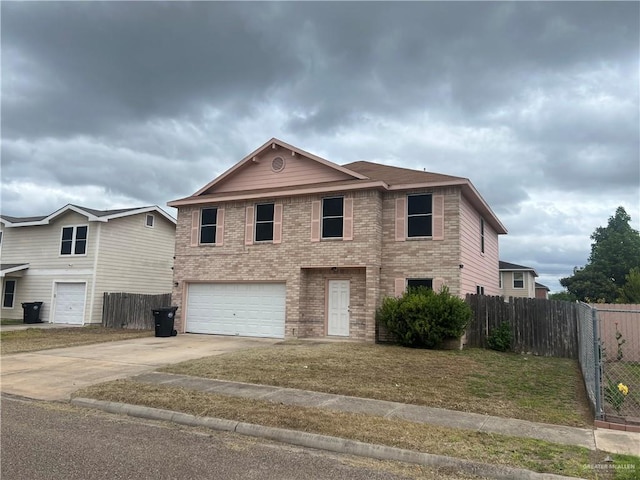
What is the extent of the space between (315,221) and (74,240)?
14.4 meters

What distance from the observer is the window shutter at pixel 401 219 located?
1648 centimetres

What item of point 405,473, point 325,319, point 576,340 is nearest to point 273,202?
point 325,319

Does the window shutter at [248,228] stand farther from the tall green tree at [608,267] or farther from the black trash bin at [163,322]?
the tall green tree at [608,267]

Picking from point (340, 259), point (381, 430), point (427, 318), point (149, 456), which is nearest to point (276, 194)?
point (340, 259)

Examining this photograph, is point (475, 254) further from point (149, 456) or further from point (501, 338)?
point (149, 456)

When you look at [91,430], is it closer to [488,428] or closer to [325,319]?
[488,428]

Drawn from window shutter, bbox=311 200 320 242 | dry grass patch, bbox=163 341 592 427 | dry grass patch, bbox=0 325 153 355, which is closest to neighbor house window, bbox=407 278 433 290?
dry grass patch, bbox=163 341 592 427

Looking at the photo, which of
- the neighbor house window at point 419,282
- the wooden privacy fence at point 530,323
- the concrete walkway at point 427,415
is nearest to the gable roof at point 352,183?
the neighbor house window at point 419,282

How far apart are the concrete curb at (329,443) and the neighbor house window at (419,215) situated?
11045mm

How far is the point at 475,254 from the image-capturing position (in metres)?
18.3

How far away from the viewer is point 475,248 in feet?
60.1

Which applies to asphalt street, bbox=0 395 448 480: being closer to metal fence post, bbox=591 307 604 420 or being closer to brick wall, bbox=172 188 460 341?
metal fence post, bbox=591 307 604 420

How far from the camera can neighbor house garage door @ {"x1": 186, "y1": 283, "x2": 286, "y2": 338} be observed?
1797 cm

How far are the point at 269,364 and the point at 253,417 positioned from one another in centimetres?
442
